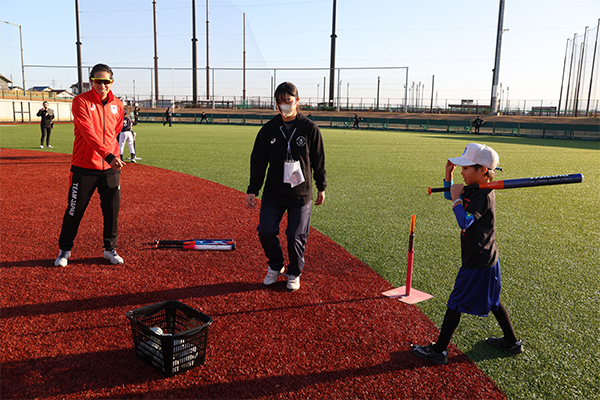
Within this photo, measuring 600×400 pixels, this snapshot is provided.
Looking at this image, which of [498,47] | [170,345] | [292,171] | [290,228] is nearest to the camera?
[170,345]

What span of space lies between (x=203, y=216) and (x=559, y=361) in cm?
586

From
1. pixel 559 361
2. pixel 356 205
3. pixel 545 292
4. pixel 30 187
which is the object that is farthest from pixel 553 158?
pixel 30 187

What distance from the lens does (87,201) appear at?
16.0 feet

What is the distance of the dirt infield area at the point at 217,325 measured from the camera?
117 inches

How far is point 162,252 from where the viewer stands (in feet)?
18.5

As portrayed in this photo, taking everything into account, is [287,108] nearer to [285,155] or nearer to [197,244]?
[285,155]

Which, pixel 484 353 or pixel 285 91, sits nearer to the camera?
pixel 484 353

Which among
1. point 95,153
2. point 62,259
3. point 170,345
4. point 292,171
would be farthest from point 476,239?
point 62,259

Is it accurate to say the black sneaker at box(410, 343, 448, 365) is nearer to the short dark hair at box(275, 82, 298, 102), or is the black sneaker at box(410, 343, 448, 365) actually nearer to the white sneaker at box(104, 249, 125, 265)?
the short dark hair at box(275, 82, 298, 102)

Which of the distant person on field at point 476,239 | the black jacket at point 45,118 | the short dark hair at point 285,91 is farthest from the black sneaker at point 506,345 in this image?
the black jacket at point 45,118

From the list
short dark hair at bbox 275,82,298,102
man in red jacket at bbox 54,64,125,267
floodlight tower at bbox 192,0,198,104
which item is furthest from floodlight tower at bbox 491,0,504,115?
man in red jacket at bbox 54,64,125,267

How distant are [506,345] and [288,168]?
245 cm

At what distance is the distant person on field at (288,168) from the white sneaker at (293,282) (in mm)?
15

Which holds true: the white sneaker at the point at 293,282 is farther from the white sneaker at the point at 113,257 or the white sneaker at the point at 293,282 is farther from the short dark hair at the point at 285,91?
the white sneaker at the point at 113,257
